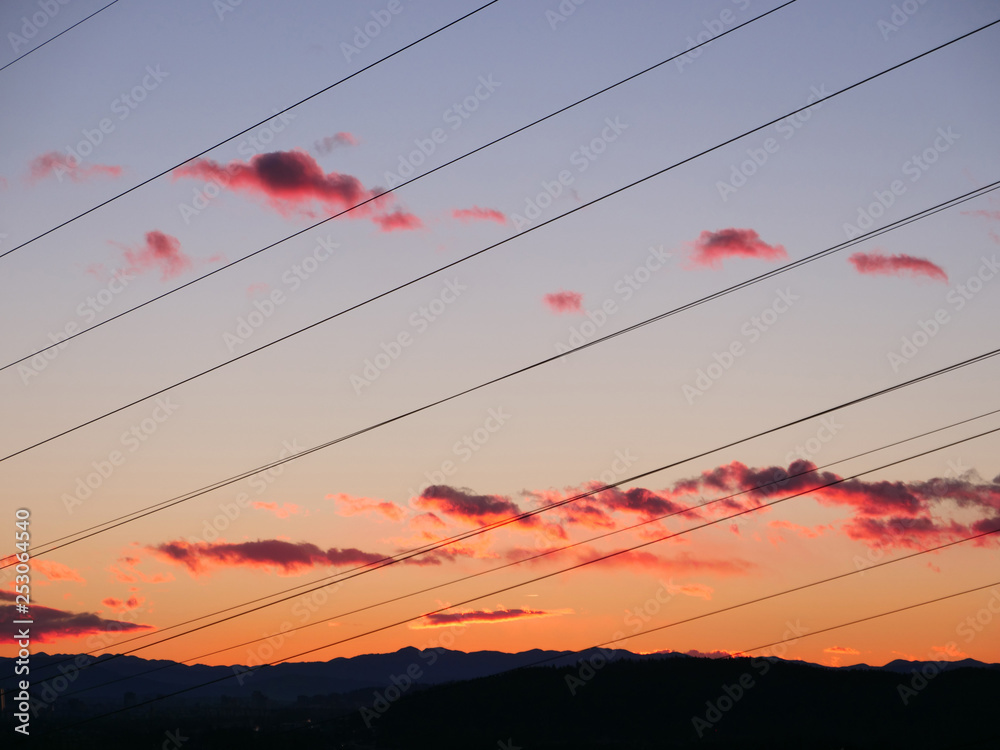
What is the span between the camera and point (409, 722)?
580ft

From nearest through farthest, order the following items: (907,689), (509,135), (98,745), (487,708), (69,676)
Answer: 1. (509,135)
2. (69,676)
3. (98,745)
4. (907,689)
5. (487,708)

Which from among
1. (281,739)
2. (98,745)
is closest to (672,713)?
(281,739)

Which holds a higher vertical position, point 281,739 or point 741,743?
point 281,739

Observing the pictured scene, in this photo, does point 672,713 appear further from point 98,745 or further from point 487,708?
point 98,745

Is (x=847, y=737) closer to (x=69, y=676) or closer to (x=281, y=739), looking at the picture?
(x=281, y=739)

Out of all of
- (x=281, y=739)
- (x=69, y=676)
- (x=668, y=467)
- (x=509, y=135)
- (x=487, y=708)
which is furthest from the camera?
(x=487, y=708)

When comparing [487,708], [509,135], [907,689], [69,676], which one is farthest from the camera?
[487,708]

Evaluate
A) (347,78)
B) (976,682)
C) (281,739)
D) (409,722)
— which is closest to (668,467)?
(347,78)

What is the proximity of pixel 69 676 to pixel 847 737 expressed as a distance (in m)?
196

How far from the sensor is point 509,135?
66.5 feet

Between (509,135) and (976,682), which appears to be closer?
(509,135)

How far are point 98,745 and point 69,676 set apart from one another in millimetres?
55559

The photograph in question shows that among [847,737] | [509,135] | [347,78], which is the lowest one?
[847,737]

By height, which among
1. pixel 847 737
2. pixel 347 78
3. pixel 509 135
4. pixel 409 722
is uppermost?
pixel 347 78
